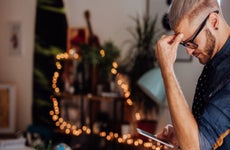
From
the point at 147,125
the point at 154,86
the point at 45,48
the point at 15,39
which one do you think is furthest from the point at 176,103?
the point at 15,39

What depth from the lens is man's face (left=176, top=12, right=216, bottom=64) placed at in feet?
3.29

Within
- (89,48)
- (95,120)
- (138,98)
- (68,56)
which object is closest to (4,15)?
(68,56)

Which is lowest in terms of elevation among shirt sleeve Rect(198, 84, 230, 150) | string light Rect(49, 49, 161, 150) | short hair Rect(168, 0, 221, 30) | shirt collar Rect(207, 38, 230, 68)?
string light Rect(49, 49, 161, 150)

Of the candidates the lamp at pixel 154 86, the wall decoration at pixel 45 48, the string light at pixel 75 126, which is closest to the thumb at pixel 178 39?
the lamp at pixel 154 86

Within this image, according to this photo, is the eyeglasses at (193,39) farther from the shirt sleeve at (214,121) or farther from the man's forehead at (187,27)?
the shirt sleeve at (214,121)

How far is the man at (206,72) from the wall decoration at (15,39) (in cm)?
361

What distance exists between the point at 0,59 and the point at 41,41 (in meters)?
0.64

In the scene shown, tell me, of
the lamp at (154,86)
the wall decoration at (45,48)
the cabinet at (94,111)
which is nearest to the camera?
the lamp at (154,86)

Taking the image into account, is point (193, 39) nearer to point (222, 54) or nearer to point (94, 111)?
point (222, 54)

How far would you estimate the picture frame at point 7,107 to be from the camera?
4.17m

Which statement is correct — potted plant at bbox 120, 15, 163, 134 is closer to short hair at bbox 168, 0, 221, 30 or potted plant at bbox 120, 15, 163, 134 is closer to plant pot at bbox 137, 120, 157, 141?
plant pot at bbox 137, 120, 157, 141

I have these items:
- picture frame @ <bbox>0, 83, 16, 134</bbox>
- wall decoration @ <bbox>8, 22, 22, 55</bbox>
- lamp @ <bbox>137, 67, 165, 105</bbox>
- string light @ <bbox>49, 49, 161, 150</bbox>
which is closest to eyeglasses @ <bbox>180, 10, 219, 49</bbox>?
lamp @ <bbox>137, 67, 165, 105</bbox>

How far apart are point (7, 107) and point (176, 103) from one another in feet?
11.6

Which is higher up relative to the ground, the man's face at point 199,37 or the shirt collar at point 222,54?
the man's face at point 199,37
